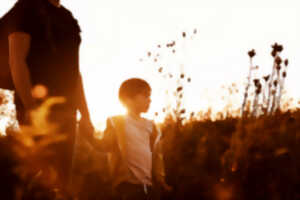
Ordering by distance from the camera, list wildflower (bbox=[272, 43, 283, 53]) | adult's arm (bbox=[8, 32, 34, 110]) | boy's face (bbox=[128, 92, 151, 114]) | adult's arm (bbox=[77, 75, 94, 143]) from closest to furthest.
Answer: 1. adult's arm (bbox=[8, 32, 34, 110])
2. adult's arm (bbox=[77, 75, 94, 143])
3. boy's face (bbox=[128, 92, 151, 114])
4. wildflower (bbox=[272, 43, 283, 53])

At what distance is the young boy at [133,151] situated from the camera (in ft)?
7.99

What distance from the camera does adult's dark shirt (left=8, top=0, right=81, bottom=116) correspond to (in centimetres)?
186

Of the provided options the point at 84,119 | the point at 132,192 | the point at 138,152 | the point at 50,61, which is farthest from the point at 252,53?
the point at 50,61

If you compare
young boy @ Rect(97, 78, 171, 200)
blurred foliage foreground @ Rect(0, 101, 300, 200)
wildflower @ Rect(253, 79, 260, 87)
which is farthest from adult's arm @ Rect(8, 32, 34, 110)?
wildflower @ Rect(253, 79, 260, 87)

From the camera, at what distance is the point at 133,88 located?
2584 millimetres

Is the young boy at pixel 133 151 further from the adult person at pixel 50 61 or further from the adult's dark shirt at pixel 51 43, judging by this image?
the adult's dark shirt at pixel 51 43

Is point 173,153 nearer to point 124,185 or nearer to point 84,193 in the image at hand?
point 84,193

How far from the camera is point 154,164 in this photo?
252 centimetres

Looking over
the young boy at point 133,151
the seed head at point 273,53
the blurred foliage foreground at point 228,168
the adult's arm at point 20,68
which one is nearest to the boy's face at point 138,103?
the young boy at point 133,151

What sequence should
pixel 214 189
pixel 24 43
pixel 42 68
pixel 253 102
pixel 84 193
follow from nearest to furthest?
pixel 24 43 < pixel 42 68 < pixel 214 189 < pixel 84 193 < pixel 253 102

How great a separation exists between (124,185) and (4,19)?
4.17 ft

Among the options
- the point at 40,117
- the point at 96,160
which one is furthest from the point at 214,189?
the point at 40,117

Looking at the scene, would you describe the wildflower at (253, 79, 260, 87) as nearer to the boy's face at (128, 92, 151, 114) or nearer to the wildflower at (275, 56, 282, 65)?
the wildflower at (275, 56, 282, 65)

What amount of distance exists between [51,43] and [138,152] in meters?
0.95
